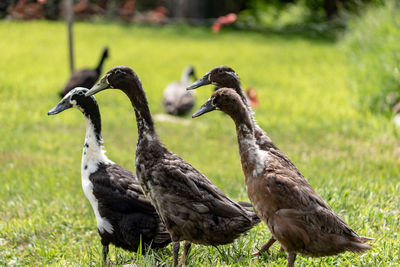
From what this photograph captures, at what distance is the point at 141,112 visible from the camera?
4367 millimetres

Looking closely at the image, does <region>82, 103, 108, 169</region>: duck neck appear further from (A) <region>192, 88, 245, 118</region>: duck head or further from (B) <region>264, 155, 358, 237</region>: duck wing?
(B) <region>264, 155, 358, 237</region>: duck wing

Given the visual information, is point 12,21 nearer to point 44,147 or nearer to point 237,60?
point 237,60

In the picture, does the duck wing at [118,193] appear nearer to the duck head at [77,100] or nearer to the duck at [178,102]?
the duck head at [77,100]

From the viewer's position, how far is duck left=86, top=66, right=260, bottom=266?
13.7ft

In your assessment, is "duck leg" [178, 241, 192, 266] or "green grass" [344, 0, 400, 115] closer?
"duck leg" [178, 241, 192, 266]

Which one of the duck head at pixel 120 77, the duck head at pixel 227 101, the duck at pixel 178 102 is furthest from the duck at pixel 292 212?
the duck at pixel 178 102

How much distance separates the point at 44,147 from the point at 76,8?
18049 millimetres

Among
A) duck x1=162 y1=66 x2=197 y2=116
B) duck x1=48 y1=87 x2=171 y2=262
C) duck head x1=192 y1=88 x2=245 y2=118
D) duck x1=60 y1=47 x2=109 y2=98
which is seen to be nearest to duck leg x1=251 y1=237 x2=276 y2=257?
duck x1=48 y1=87 x2=171 y2=262

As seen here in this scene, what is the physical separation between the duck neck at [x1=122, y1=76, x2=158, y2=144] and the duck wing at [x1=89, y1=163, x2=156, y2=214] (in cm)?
52

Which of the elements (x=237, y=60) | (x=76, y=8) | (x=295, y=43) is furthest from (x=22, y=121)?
(x=76, y=8)

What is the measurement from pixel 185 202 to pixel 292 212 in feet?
2.65

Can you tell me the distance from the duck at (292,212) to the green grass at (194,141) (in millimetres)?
606

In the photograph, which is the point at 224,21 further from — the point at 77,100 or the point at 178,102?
the point at 77,100

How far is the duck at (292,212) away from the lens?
378cm
